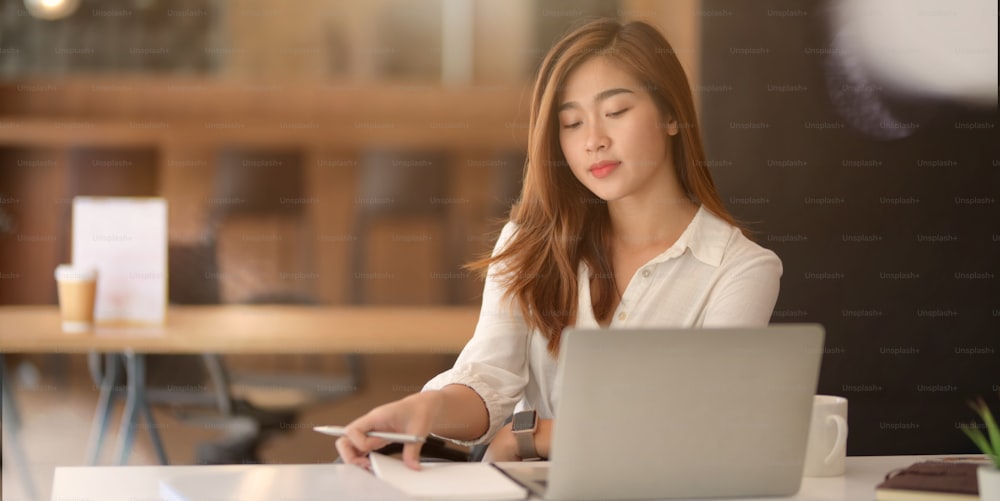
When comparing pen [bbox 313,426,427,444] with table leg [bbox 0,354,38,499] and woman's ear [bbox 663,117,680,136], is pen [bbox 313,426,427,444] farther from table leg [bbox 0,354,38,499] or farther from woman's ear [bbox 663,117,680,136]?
table leg [bbox 0,354,38,499]

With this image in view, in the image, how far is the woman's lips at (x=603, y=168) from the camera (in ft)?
5.14

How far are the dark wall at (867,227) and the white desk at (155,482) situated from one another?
1.53 metres

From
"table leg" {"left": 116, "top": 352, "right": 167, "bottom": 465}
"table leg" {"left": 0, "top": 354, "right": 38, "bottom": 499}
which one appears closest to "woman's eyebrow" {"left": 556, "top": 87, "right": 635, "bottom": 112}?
"table leg" {"left": 116, "top": 352, "right": 167, "bottom": 465}

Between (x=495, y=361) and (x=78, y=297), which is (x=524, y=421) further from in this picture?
(x=78, y=297)

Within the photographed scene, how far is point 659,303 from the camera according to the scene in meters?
1.58

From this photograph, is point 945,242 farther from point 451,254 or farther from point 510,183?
point 451,254

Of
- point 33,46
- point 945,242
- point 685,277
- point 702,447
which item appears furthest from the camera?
point 33,46

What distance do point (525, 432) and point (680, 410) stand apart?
500 millimetres

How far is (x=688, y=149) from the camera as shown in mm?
1593

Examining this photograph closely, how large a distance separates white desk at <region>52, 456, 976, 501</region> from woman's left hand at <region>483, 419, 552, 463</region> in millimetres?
374

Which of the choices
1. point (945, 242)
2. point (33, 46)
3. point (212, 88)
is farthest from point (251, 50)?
point (945, 242)

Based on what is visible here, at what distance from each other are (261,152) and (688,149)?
2337 millimetres

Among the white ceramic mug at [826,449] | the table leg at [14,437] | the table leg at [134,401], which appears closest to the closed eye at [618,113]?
the white ceramic mug at [826,449]

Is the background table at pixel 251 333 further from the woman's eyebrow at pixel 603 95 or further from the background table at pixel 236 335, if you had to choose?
the woman's eyebrow at pixel 603 95
